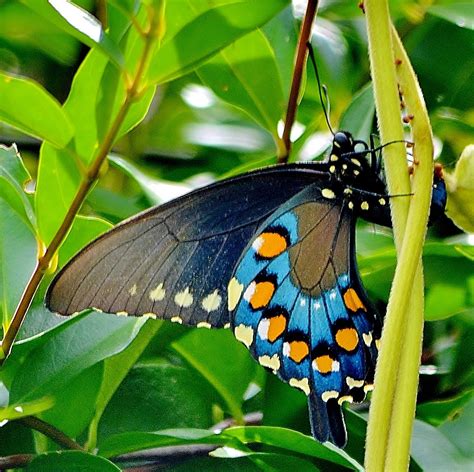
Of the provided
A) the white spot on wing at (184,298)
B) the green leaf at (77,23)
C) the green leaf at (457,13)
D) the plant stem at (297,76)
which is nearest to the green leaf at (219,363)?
the white spot on wing at (184,298)

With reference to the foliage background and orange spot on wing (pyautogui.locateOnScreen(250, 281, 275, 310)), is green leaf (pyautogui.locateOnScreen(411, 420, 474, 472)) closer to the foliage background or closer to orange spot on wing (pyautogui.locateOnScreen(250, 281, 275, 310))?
the foliage background

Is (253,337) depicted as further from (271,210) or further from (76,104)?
(76,104)

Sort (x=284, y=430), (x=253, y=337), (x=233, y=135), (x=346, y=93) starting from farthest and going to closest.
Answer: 1. (x=233, y=135)
2. (x=346, y=93)
3. (x=253, y=337)
4. (x=284, y=430)

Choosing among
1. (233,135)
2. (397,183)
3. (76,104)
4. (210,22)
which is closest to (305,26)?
(210,22)

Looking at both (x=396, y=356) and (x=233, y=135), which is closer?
(x=396, y=356)

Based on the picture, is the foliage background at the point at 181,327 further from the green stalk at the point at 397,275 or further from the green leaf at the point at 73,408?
the green stalk at the point at 397,275

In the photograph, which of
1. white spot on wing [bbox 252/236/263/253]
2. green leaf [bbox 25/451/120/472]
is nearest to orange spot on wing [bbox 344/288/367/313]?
white spot on wing [bbox 252/236/263/253]

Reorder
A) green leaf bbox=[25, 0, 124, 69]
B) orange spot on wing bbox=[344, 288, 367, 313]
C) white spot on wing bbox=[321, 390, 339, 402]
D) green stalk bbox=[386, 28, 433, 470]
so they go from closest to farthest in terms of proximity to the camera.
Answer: green stalk bbox=[386, 28, 433, 470]
green leaf bbox=[25, 0, 124, 69]
white spot on wing bbox=[321, 390, 339, 402]
orange spot on wing bbox=[344, 288, 367, 313]

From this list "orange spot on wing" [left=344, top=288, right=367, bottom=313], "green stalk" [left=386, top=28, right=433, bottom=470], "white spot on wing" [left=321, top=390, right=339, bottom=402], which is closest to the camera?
"green stalk" [left=386, top=28, right=433, bottom=470]

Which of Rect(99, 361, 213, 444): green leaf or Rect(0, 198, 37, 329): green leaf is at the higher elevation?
Rect(0, 198, 37, 329): green leaf
